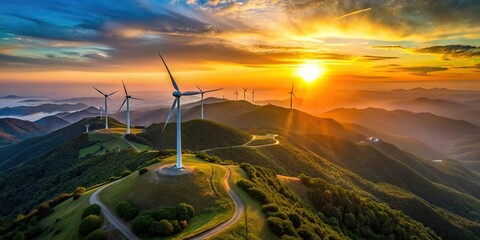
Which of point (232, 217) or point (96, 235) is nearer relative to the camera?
point (96, 235)

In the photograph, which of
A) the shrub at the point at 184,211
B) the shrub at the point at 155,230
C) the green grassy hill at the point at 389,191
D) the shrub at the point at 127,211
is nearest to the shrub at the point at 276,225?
the shrub at the point at 184,211

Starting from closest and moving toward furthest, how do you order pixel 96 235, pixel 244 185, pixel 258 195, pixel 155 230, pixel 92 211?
pixel 96 235
pixel 155 230
pixel 92 211
pixel 258 195
pixel 244 185

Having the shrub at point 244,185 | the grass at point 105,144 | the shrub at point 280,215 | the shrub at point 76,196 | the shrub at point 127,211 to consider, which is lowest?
the grass at point 105,144

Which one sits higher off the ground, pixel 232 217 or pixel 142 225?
pixel 142 225

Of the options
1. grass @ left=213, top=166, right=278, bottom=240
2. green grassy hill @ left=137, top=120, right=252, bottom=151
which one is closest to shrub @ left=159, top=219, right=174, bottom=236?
grass @ left=213, top=166, right=278, bottom=240

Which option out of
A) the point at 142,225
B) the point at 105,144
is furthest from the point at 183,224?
the point at 105,144

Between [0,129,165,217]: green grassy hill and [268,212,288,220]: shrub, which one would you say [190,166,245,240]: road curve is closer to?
[268,212,288,220]: shrub

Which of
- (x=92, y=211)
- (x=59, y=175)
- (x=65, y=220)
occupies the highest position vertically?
(x=92, y=211)

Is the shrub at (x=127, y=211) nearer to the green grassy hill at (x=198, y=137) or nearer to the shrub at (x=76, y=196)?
the shrub at (x=76, y=196)

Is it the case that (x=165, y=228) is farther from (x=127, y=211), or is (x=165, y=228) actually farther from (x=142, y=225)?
(x=127, y=211)
